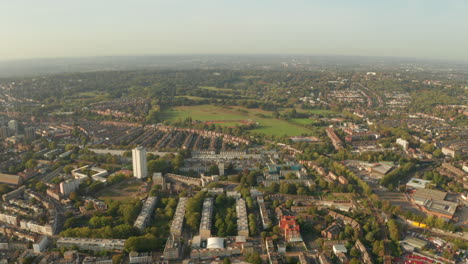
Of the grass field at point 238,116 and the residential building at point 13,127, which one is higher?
the residential building at point 13,127

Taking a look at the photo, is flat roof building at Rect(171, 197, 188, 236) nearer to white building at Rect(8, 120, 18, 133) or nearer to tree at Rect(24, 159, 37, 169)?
tree at Rect(24, 159, 37, 169)

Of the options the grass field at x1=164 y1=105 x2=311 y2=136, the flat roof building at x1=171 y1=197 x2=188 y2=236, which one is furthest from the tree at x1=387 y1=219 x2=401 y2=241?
the grass field at x1=164 y1=105 x2=311 y2=136

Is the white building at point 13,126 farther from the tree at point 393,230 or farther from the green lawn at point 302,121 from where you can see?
the tree at point 393,230

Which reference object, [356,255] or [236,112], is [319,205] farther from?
[236,112]

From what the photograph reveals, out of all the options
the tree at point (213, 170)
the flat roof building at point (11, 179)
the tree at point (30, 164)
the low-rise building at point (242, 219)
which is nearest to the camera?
the low-rise building at point (242, 219)

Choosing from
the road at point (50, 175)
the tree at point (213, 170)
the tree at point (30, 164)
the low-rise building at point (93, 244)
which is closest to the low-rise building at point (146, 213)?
the low-rise building at point (93, 244)

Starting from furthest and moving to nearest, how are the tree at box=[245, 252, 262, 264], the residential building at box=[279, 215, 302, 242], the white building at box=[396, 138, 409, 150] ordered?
the white building at box=[396, 138, 409, 150], the residential building at box=[279, 215, 302, 242], the tree at box=[245, 252, 262, 264]
